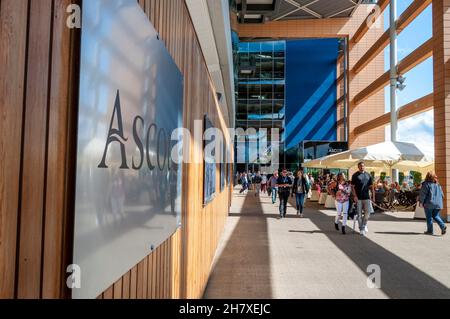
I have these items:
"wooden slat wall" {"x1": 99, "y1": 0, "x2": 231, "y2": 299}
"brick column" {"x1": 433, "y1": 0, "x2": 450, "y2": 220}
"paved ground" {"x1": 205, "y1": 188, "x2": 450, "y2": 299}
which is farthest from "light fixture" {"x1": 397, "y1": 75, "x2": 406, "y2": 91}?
"wooden slat wall" {"x1": 99, "y1": 0, "x2": 231, "y2": 299}

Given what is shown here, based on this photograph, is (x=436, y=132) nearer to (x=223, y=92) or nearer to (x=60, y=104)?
(x=223, y=92)

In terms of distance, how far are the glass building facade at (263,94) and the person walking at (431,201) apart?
110 ft

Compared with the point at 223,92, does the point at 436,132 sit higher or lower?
lower

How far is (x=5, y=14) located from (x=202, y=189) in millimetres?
4041

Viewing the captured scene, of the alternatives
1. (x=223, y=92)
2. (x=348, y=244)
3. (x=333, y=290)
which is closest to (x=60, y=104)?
(x=333, y=290)

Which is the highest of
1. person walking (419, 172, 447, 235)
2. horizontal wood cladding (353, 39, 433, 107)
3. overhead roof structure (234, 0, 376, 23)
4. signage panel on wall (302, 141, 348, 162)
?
overhead roof structure (234, 0, 376, 23)

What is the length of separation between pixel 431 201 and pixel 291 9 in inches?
1201

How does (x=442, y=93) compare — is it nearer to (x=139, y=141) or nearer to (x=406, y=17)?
(x=406, y=17)

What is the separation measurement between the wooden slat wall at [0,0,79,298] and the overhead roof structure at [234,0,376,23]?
3469 cm

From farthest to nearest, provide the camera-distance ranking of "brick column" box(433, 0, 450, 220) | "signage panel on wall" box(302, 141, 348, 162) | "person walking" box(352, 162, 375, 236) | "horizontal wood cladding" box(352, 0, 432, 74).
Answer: "signage panel on wall" box(302, 141, 348, 162) → "horizontal wood cladding" box(352, 0, 432, 74) → "brick column" box(433, 0, 450, 220) → "person walking" box(352, 162, 375, 236)

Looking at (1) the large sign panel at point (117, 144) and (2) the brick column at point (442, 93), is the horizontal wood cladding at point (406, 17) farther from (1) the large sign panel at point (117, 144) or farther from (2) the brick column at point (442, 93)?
(1) the large sign panel at point (117, 144)

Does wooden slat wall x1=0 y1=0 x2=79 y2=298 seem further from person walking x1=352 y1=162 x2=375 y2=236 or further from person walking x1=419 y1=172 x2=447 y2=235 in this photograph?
person walking x1=419 y1=172 x2=447 y2=235

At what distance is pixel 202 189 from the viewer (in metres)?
4.96

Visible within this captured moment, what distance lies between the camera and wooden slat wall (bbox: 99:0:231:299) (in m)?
2.11
